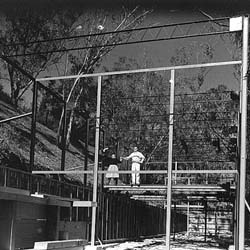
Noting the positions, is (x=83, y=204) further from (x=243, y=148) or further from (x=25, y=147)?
(x=25, y=147)

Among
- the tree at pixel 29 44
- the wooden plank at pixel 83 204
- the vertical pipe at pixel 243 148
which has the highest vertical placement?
the tree at pixel 29 44

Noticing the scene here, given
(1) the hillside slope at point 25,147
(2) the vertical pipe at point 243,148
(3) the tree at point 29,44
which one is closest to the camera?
(2) the vertical pipe at point 243,148

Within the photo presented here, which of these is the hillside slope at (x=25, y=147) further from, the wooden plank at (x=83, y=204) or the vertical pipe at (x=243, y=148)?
the vertical pipe at (x=243, y=148)

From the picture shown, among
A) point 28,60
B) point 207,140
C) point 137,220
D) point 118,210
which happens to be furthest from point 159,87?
point 118,210

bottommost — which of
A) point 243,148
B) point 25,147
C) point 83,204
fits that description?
point 83,204

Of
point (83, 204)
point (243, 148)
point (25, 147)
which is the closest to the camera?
point (243, 148)

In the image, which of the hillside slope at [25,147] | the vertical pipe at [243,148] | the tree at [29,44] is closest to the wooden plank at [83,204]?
the vertical pipe at [243,148]

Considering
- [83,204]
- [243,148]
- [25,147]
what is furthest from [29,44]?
[243,148]

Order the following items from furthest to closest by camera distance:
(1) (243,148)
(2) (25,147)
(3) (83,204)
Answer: (2) (25,147), (3) (83,204), (1) (243,148)

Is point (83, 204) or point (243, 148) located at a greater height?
point (243, 148)

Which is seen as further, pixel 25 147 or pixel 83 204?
pixel 25 147

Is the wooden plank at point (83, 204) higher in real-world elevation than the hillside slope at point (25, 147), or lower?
lower

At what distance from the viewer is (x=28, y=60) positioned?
20281 mm

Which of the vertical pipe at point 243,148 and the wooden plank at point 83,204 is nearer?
the vertical pipe at point 243,148
